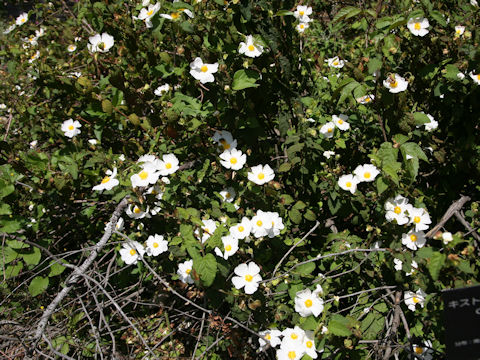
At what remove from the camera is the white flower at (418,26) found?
157 cm

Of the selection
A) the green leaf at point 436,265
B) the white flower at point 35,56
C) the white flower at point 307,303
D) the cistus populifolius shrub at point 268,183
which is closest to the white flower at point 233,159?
the cistus populifolius shrub at point 268,183

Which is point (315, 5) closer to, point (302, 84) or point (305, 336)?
point (302, 84)

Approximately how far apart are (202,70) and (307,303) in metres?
1.08

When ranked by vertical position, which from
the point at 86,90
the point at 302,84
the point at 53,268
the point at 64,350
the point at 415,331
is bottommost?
the point at 415,331

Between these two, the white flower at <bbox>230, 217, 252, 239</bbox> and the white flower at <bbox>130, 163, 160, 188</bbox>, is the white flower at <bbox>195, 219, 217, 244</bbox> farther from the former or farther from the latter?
the white flower at <bbox>130, 163, 160, 188</bbox>

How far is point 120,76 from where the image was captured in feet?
6.20

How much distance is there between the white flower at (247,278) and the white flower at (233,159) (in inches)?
17.2

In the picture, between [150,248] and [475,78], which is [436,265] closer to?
[475,78]

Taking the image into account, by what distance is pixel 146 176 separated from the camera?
1629mm

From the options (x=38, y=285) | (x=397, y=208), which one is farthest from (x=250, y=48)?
(x=38, y=285)

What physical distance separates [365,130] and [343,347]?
1100 mm

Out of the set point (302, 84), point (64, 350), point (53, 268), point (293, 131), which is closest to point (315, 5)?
point (302, 84)

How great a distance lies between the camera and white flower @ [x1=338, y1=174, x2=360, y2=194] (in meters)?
1.72

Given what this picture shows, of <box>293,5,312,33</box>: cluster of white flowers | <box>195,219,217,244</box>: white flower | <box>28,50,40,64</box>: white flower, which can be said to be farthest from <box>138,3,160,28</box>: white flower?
<box>28,50,40,64</box>: white flower
